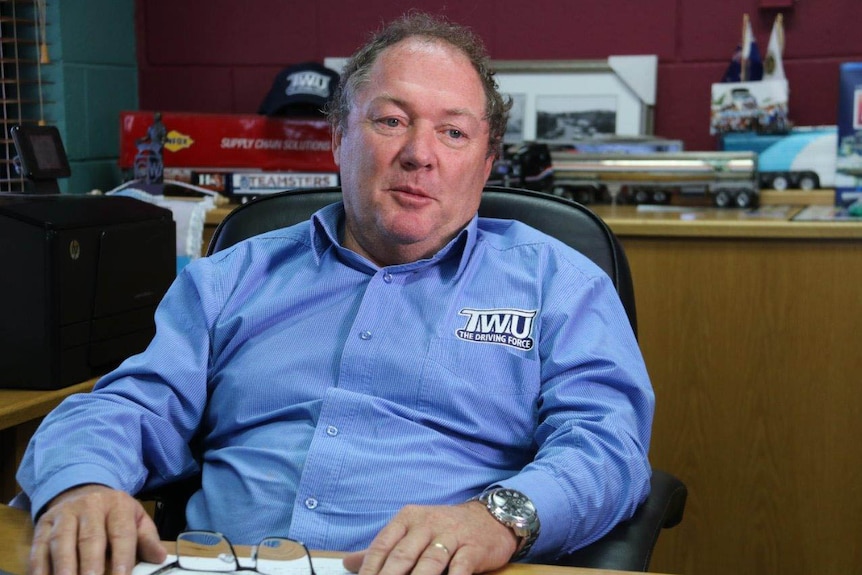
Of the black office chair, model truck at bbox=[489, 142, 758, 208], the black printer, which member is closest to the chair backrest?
the black office chair

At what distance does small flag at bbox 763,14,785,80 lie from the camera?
9.22ft

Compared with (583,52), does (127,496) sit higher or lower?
lower

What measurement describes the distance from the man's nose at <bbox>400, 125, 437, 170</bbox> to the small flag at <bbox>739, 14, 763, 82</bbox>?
1.56m

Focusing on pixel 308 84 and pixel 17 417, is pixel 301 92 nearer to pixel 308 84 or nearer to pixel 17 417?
pixel 308 84

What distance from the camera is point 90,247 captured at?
1.77 meters

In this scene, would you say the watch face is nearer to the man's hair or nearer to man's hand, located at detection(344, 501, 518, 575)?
man's hand, located at detection(344, 501, 518, 575)

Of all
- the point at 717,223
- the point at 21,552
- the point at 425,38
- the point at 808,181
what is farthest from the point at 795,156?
the point at 21,552

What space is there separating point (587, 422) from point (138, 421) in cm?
59

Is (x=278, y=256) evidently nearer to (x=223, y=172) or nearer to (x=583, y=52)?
(x=223, y=172)

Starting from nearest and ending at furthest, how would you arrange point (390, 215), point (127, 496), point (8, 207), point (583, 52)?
point (127, 496) → point (390, 215) → point (8, 207) → point (583, 52)

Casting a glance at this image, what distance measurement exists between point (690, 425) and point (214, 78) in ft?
6.31

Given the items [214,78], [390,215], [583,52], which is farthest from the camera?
[214,78]

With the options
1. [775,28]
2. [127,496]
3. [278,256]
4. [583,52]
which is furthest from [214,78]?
[127,496]

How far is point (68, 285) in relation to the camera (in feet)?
5.67
